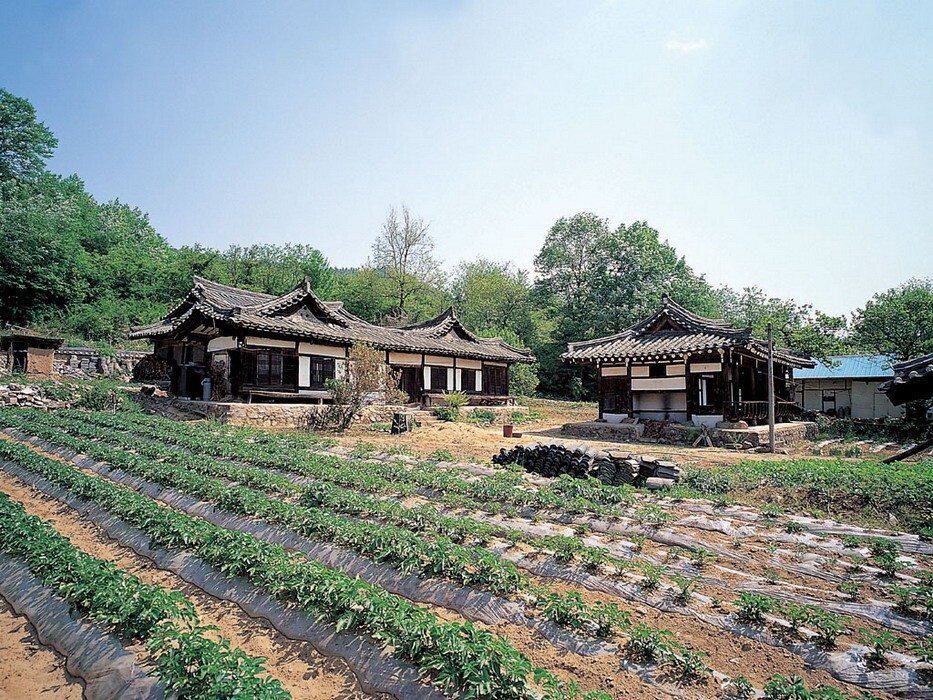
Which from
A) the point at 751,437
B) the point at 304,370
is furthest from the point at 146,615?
the point at 751,437

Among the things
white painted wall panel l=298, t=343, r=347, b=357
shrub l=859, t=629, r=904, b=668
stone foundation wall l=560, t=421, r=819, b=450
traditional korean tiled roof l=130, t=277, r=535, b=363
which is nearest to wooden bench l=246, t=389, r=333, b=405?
white painted wall panel l=298, t=343, r=347, b=357

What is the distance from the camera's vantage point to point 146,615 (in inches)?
175

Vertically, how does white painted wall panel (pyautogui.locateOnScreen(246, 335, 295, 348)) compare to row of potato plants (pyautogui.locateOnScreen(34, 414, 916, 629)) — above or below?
above

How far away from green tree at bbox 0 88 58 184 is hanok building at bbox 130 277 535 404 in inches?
1057

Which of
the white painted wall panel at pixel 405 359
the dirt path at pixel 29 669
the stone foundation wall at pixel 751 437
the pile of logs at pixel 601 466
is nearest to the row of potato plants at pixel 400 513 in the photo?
the dirt path at pixel 29 669

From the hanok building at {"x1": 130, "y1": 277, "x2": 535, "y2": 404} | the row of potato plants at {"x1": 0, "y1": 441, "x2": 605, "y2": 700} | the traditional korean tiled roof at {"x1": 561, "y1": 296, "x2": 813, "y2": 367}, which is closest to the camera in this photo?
the row of potato plants at {"x1": 0, "y1": 441, "x2": 605, "y2": 700}

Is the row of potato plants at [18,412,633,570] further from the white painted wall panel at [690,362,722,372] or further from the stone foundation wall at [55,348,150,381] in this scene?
the stone foundation wall at [55,348,150,381]

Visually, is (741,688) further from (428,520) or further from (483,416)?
(483,416)

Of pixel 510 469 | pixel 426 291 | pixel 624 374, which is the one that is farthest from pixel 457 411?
pixel 426 291

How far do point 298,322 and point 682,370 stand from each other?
16630mm

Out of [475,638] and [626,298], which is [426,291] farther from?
[475,638]

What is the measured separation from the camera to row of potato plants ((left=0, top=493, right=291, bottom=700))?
3.66 meters

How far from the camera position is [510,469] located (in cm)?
1148

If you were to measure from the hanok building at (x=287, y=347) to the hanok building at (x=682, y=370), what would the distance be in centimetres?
850
